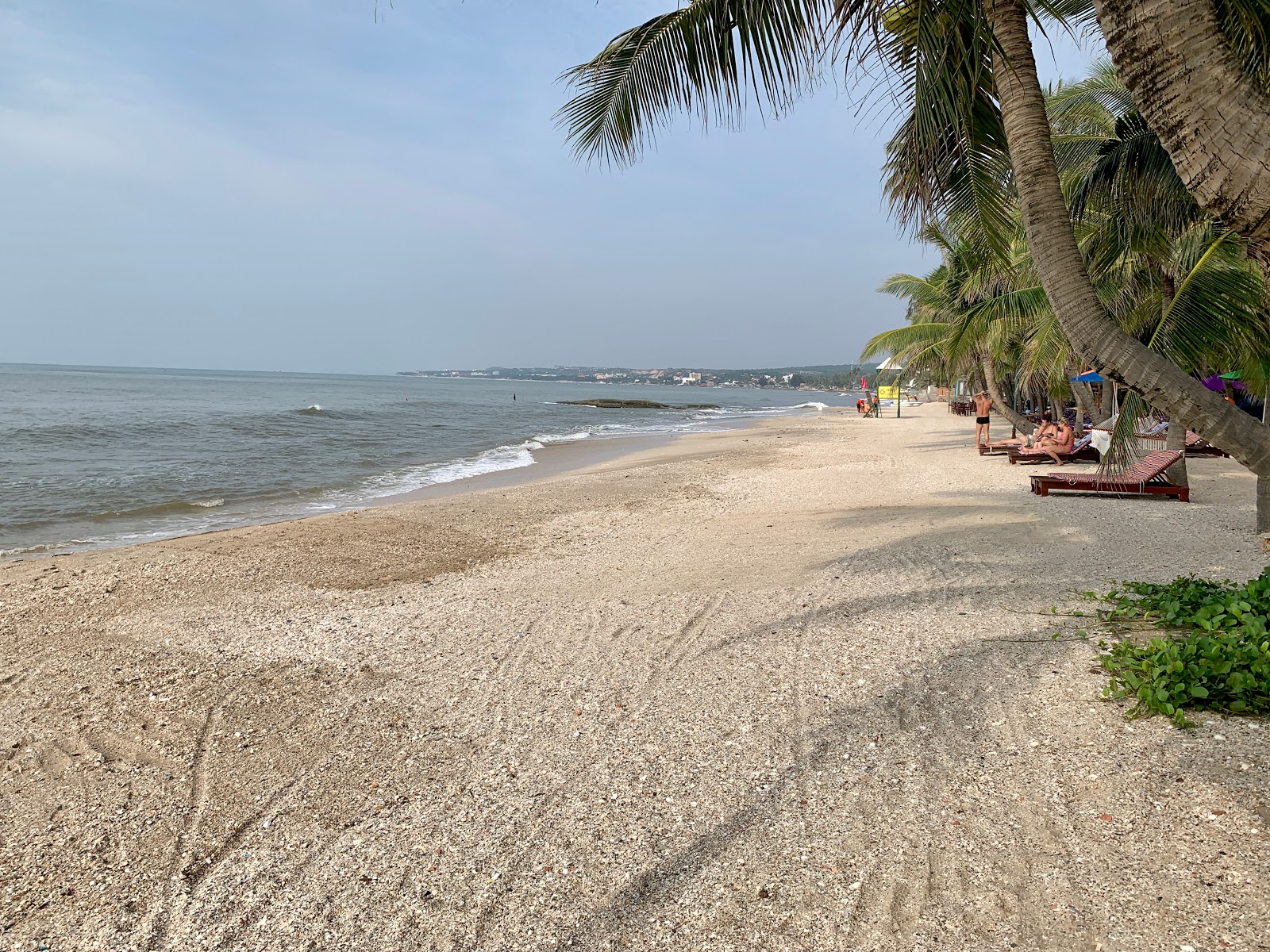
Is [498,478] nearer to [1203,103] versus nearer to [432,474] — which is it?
[432,474]

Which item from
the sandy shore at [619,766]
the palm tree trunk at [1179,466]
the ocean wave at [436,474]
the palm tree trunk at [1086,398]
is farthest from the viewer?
the palm tree trunk at [1086,398]

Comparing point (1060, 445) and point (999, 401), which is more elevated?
point (999, 401)

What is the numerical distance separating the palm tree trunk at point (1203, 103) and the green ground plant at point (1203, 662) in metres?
1.88

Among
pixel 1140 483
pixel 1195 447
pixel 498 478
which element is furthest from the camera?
pixel 498 478

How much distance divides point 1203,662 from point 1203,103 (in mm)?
2398

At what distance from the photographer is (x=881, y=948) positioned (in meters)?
2.22

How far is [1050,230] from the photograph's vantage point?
13.6ft

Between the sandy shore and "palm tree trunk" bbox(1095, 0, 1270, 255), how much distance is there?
83.6 inches

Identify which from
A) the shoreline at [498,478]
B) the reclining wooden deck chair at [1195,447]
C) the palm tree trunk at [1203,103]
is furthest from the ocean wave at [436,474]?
the reclining wooden deck chair at [1195,447]

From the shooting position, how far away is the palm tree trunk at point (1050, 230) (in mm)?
3809

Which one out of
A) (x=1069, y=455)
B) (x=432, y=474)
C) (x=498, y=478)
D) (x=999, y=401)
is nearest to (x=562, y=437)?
(x=432, y=474)

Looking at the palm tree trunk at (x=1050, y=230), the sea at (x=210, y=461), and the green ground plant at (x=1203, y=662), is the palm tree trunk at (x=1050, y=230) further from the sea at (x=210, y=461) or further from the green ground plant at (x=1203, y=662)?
the sea at (x=210, y=461)

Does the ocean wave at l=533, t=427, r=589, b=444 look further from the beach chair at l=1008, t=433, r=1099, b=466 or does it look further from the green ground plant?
the green ground plant

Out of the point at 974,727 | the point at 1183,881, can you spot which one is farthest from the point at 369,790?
the point at 1183,881
